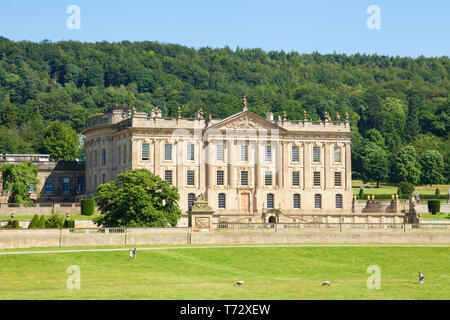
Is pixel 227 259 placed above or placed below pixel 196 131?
below

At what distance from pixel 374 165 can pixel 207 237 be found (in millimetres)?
89943

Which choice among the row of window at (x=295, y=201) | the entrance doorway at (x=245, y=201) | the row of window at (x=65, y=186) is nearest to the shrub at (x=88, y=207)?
the row of window at (x=295, y=201)

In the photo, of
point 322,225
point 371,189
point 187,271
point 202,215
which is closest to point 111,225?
point 202,215

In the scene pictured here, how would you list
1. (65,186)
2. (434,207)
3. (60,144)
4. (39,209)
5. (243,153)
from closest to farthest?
1. (39,209)
2. (434,207)
3. (243,153)
4. (65,186)
5. (60,144)

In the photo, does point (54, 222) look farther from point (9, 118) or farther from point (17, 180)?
point (9, 118)

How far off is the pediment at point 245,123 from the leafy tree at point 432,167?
52922mm

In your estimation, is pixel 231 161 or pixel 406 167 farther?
pixel 406 167

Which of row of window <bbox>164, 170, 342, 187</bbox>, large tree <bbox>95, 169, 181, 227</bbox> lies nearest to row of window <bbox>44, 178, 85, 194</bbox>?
row of window <bbox>164, 170, 342, 187</bbox>

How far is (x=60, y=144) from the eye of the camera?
495ft

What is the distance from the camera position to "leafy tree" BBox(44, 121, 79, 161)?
150 meters

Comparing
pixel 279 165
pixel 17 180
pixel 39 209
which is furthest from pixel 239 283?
pixel 17 180
